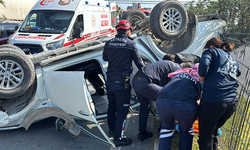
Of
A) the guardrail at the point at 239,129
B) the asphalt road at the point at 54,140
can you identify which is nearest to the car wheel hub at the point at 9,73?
the asphalt road at the point at 54,140

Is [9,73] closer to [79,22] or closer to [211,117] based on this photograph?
[211,117]

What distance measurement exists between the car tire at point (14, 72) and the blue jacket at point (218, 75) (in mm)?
2488

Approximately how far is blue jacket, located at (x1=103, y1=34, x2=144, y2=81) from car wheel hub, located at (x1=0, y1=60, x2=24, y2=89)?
1386 mm

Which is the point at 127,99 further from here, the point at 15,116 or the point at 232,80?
the point at 15,116

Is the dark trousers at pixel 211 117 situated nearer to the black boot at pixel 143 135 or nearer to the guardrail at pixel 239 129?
the guardrail at pixel 239 129

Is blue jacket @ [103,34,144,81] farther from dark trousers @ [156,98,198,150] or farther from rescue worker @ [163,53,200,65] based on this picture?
dark trousers @ [156,98,198,150]

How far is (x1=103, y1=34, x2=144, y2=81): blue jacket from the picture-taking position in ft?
11.0

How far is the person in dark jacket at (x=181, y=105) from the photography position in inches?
94.0

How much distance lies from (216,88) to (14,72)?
9.55 feet

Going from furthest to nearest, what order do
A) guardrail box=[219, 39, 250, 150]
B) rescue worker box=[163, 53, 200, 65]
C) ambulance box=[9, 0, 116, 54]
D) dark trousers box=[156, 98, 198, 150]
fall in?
ambulance box=[9, 0, 116, 54], rescue worker box=[163, 53, 200, 65], guardrail box=[219, 39, 250, 150], dark trousers box=[156, 98, 198, 150]

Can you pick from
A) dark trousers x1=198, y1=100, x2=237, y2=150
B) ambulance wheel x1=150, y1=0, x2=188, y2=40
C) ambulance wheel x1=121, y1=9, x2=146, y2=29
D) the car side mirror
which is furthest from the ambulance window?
dark trousers x1=198, y1=100, x2=237, y2=150

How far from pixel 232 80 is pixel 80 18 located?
559cm

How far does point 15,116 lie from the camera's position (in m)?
3.47

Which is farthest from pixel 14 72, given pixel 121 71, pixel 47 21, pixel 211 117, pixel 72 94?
pixel 47 21
